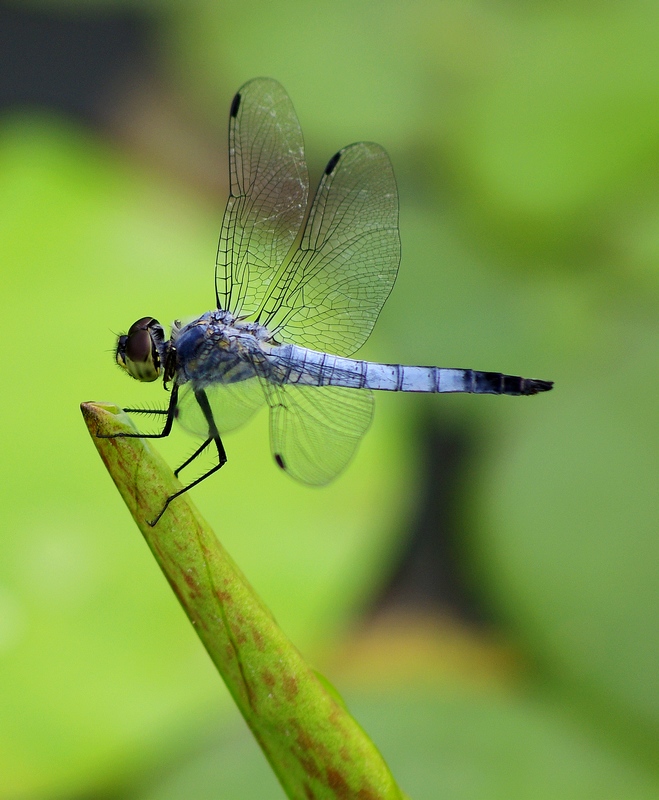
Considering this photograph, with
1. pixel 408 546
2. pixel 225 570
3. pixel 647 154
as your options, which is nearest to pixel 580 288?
pixel 647 154

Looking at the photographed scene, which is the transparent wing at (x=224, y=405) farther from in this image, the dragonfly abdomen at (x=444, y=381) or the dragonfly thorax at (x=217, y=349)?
the dragonfly abdomen at (x=444, y=381)

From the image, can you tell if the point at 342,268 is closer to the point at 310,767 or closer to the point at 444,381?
the point at 444,381

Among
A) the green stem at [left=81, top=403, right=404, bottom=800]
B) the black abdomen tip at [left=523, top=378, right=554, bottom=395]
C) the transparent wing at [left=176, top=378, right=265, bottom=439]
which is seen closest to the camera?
the green stem at [left=81, top=403, right=404, bottom=800]

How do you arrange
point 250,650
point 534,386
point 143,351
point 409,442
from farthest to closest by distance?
1. point 409,442
2. point 534,386
3. point 143,351
4. point 250,650

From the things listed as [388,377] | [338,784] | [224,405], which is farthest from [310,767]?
[388,377]

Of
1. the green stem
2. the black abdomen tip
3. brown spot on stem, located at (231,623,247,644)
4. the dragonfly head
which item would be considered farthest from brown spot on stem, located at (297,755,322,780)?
the black abdomen tip

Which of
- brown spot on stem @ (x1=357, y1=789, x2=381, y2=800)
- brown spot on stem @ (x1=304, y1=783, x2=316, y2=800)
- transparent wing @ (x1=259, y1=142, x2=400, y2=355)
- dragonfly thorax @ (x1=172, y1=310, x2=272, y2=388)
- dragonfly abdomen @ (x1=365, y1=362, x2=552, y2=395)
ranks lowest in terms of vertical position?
brown spot on stem @ (x1=304, y1=783, x2=316, y2=800)

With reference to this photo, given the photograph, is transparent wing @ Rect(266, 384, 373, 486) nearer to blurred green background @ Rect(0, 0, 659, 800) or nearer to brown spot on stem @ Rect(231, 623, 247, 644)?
blurred green background @ Rect(0, 0, 659, 800)
